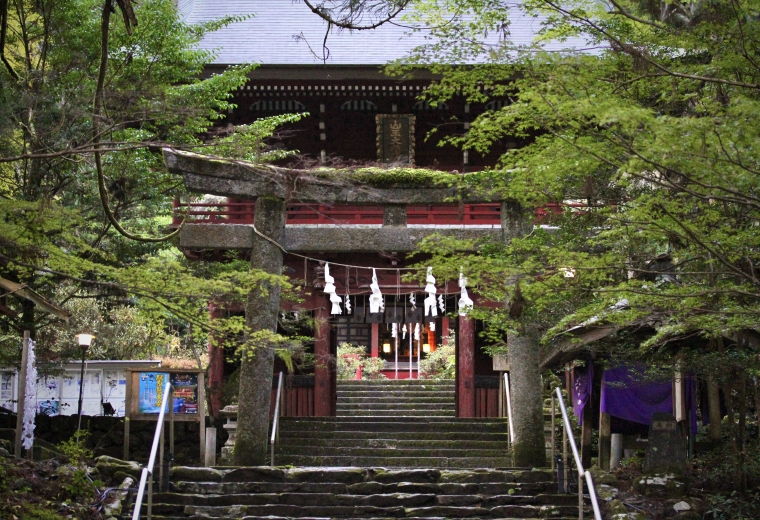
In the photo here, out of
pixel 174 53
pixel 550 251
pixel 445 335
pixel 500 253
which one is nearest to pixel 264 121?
pixel 174 53

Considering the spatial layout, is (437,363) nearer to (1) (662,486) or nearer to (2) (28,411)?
(1) (662,486)

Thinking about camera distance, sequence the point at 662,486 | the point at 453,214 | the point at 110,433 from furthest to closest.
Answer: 1. the point at 110,433
2. the point at 453,214
3. the point at 662,486

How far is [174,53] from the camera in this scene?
14922 mm

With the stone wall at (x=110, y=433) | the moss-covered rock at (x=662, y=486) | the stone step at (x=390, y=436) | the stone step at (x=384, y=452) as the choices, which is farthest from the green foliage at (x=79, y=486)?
the moss-covered rock at (x=662, y=486)

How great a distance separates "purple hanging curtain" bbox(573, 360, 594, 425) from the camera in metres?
13.9

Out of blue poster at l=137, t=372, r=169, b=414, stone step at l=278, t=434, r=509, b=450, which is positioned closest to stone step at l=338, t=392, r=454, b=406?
stone step at l=278, t=434, r=509, b=450

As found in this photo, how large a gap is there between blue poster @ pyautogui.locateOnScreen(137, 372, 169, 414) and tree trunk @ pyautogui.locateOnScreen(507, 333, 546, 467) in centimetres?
524

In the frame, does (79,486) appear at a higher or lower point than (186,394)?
lower

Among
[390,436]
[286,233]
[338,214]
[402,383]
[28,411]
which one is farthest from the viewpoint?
[402,383]

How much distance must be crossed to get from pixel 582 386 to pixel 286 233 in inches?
205

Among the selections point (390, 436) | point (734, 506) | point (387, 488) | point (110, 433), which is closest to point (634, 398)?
point (734, 506)

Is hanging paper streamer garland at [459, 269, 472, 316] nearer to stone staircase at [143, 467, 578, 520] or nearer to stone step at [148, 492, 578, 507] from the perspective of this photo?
stone staircase at [143, 467, 578, 520]

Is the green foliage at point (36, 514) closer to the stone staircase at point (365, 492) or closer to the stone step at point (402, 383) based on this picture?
the stone staircase at point (365, 492)

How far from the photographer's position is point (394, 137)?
679 inches
